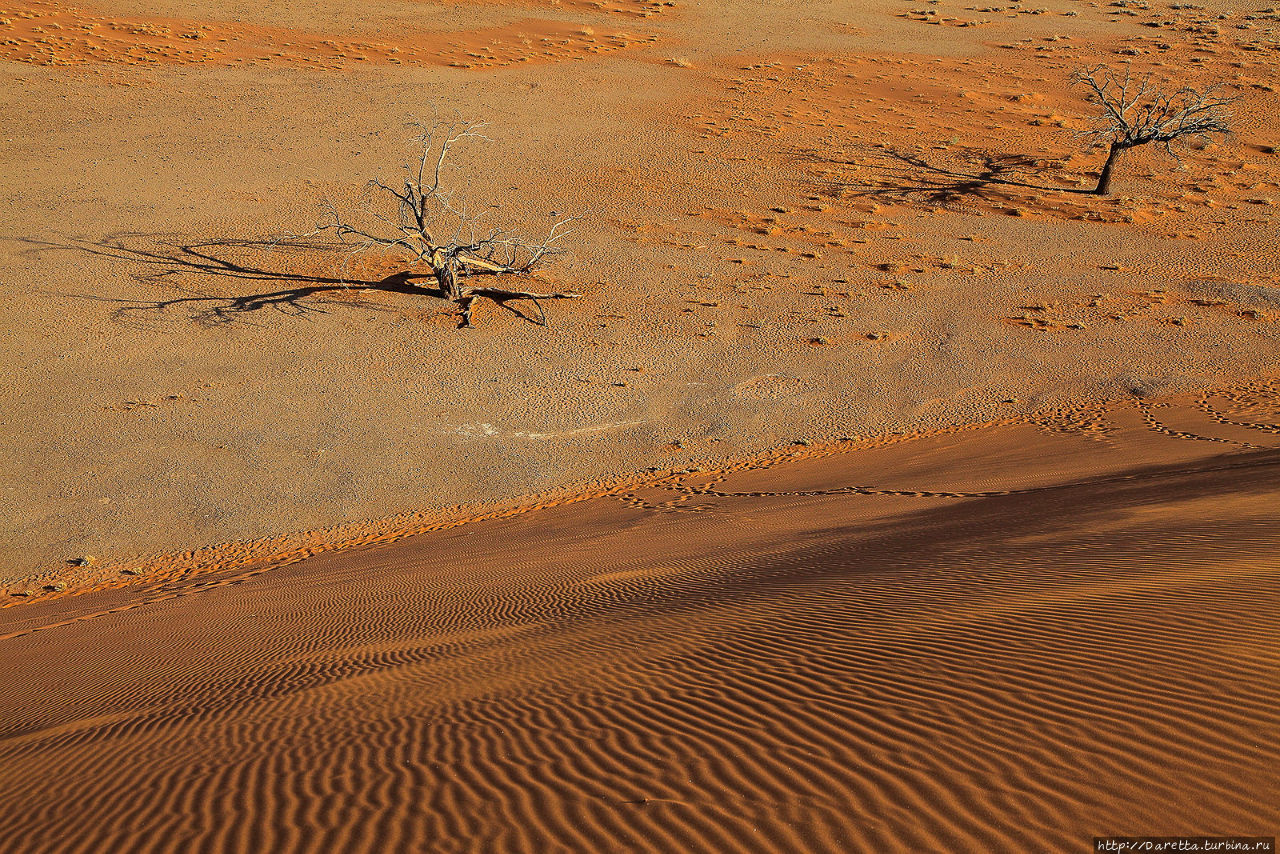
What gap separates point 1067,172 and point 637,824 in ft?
101

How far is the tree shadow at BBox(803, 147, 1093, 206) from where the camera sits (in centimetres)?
2678

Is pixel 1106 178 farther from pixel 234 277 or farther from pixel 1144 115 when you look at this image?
pixel 234 277

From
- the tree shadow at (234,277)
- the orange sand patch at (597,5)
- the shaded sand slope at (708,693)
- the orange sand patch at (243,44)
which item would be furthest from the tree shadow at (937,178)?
the orange sand patch at (597,5)

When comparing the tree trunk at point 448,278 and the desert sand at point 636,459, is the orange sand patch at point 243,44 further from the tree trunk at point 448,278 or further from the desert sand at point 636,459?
the tree trunk at point 448,278

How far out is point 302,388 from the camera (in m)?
16.6

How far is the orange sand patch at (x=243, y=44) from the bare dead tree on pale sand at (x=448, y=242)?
1383cm

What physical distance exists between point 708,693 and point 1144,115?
37.3 metres

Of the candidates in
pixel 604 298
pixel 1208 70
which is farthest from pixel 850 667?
pixel 1208 70

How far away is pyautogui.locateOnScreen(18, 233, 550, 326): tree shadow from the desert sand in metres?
0.16

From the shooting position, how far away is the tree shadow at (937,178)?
87.9 feet

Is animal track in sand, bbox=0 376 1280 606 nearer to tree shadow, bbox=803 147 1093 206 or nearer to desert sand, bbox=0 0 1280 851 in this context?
desert sand, bbox=0 0 1280 851

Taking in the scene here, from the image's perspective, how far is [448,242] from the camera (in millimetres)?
23531

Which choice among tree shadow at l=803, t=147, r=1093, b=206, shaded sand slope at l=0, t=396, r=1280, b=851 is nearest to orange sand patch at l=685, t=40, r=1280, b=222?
tree shadow at l=803, t=147, r=1093, b=206

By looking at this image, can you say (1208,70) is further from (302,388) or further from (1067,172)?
(302,388)
